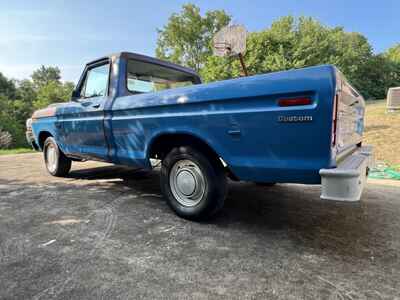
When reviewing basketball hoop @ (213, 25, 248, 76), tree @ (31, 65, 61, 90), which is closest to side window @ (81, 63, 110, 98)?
basketball hoop @ (213, 25, 248, 76)

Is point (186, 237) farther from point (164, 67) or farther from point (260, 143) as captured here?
point (164, 67)

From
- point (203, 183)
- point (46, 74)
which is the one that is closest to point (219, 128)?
point (203, 183)

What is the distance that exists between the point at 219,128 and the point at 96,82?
99.4 inches

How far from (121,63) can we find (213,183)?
2168 mm

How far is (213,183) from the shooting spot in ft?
8.13

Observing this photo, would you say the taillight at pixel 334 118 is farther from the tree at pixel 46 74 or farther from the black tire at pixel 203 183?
the tree at pixel 46 74

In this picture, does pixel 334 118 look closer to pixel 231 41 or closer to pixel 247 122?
pixel 247 122

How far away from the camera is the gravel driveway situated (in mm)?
1644

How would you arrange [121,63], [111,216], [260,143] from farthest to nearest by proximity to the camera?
[121,63] → [111,216] → [260,143]

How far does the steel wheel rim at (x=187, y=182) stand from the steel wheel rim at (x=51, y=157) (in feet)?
10.8

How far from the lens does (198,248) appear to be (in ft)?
7.11

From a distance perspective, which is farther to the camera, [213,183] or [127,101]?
[127,101]

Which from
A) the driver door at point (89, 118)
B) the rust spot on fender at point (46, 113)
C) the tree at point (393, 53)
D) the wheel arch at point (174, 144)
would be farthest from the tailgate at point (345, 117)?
the tree at point (393, 53)

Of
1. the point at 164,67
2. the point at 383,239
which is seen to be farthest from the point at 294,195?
the point at 164,67
